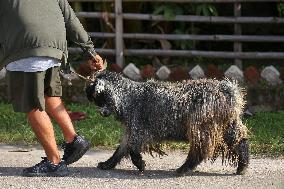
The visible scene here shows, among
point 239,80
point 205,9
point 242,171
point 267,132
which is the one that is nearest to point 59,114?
point 242,171

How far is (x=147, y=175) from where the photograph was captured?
23.3 feet

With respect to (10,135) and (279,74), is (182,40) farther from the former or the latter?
(10,135)

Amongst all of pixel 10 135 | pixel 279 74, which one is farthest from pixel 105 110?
pixel 279 74

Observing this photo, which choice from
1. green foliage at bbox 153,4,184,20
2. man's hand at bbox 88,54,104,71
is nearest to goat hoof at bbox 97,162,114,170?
man's hand at bbox 88,54,104,71

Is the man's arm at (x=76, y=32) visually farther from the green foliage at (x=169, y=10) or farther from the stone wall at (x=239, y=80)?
the green foliage at (x=169, y=10)

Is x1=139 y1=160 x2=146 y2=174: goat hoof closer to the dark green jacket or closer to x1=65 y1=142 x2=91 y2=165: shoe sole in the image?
x1=65 y1=142 x2=91 y2=165: shoe sole

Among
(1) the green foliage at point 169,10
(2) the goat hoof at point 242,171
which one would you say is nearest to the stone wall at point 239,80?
(1) the green foliage at point 169,10

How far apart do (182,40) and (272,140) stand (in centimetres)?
296

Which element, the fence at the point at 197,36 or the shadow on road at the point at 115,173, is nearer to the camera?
the shadow on road at the point at 115,173

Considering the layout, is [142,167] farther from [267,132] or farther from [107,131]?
[267,132]

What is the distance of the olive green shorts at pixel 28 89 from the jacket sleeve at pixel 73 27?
38 centimetres

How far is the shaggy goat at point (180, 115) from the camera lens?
693 cm

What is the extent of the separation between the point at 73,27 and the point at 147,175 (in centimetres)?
134

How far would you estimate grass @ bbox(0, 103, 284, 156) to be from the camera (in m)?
8.20
